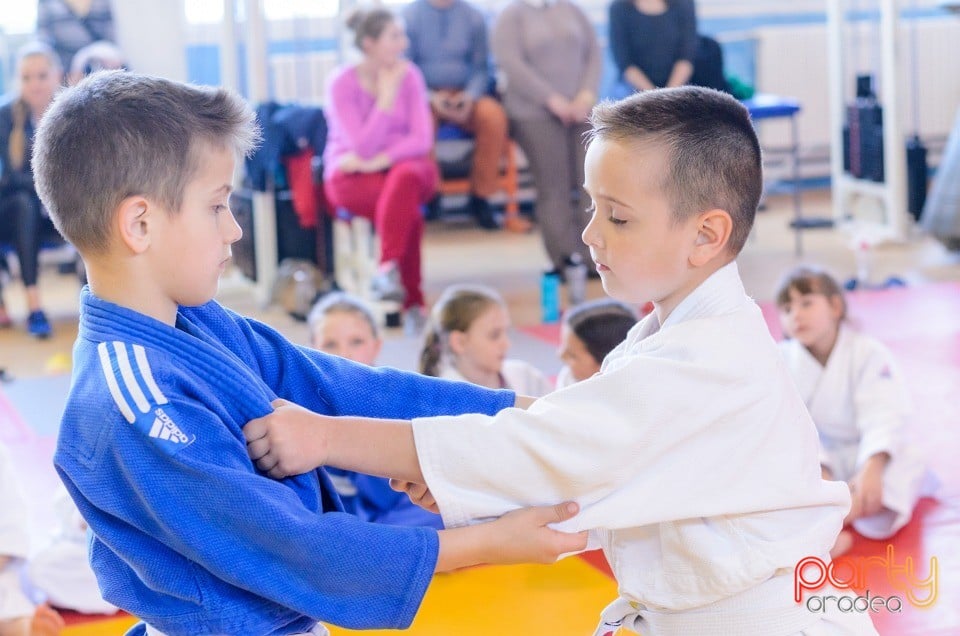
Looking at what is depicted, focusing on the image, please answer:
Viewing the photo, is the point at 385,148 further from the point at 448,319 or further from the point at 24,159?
the point at 448,319

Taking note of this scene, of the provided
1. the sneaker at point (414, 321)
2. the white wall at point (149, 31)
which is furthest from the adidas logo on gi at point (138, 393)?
the white wall at point (149, 31)

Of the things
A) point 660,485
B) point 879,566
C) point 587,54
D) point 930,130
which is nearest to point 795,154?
point 587,54

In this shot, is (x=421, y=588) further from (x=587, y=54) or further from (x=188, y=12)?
(x=188, y=12)

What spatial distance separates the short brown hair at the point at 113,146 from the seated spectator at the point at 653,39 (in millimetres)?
6658

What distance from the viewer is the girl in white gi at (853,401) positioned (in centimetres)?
372

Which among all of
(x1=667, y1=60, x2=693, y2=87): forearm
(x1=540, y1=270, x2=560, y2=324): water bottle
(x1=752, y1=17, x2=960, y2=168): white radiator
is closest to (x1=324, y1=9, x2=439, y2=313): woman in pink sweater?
(x1=540, y1=270, x2=560, y2=324): water bottle

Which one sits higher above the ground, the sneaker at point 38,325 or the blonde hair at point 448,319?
the blonde hair at point 448,319

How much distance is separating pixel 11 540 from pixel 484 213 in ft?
24.2

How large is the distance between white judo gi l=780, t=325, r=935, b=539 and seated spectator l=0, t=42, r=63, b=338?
16.1 feet

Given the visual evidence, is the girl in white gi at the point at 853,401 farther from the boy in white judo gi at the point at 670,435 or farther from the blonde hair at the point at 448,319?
the boy in white judo gi at the point at 670,435

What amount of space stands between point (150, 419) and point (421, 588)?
411 mm

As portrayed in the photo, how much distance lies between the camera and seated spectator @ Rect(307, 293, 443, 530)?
376 centimetres

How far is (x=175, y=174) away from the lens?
5.39ft

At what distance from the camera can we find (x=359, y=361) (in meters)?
4.00
